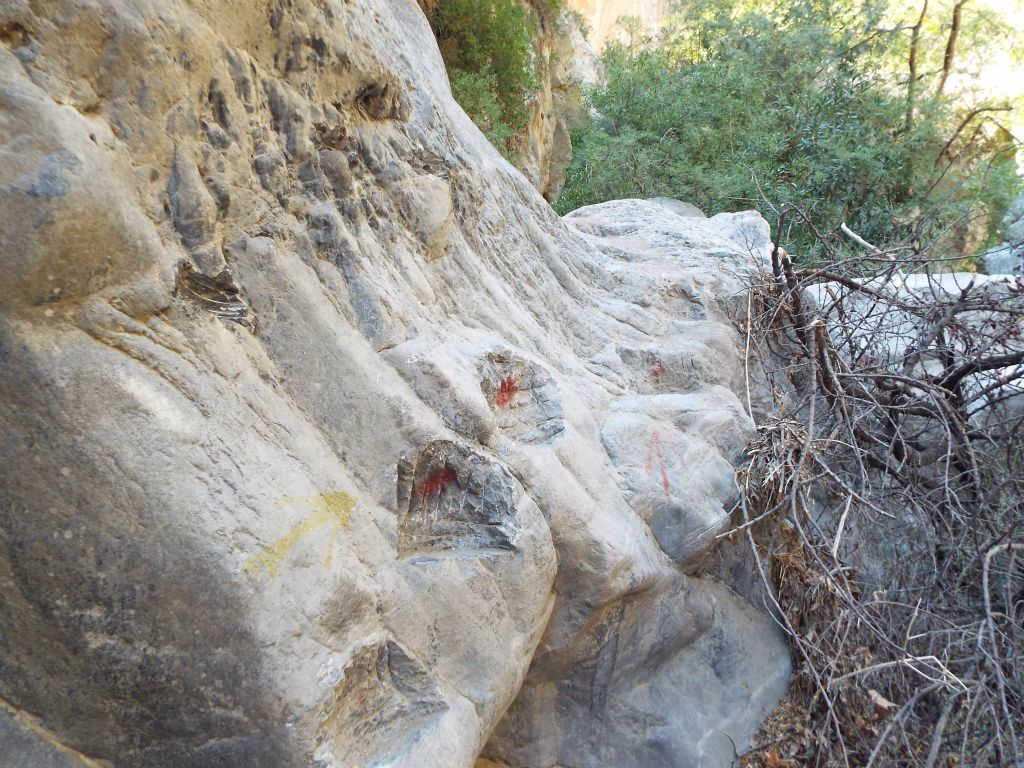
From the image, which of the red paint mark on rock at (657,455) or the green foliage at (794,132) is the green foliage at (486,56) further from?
the red paint mark on rock at (657,455)

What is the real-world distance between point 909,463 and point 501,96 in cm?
599

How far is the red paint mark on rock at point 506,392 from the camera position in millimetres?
2600

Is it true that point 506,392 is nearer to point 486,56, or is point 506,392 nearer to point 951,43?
point 486,56

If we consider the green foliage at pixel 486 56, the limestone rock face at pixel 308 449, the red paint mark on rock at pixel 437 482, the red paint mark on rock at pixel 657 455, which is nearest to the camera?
the limestone rock face at pixel 308 449

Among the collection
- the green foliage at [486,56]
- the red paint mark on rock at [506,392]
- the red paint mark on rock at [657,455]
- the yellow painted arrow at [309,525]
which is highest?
the green foliage at [486,56]

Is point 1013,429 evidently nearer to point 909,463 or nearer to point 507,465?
point 909,463

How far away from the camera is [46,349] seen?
151 cm

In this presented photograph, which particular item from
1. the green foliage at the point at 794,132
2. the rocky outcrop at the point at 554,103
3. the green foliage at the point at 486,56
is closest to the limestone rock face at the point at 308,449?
the green foliage at the point at 486,56

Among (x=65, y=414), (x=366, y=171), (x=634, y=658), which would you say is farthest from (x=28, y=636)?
(x=634, y=658)

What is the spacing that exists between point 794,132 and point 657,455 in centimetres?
727

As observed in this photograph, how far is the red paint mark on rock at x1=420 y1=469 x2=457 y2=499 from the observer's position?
2189mm

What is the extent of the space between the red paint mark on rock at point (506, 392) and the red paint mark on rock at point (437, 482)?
1.37ft

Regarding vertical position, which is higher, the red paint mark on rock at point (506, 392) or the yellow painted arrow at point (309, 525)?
the yellow painted arrow at point (309, 525)

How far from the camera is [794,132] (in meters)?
8.87
